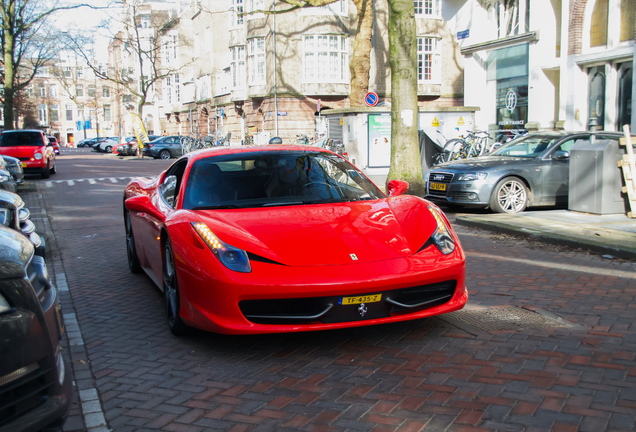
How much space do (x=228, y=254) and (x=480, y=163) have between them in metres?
8.13

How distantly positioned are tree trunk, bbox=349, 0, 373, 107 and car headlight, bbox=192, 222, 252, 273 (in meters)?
23.9

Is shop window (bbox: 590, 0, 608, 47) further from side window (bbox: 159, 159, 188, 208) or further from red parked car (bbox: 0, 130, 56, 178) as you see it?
red parked car (bbox: 0, 130, 56, 178)

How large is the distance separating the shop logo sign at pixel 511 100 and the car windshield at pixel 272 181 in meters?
21.1

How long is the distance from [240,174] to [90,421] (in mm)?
2538

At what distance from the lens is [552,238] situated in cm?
820

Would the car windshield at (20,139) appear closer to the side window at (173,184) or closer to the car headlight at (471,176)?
the car headlight at (471,176)

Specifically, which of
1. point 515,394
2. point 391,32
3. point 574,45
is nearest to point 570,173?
point 391,32

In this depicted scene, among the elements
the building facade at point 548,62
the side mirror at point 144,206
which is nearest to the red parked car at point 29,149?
the building facade at point 548,62

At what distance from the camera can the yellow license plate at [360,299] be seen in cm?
399

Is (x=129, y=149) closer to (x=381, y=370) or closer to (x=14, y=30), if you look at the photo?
(x=14, y=30)

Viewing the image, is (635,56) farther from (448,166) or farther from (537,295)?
(537,295)

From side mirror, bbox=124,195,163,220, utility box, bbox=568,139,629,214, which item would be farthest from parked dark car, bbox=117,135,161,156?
side mirror, bbox=124,195,163,220

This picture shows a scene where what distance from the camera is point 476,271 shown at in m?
6.72

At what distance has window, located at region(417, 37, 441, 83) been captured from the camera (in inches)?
1682
